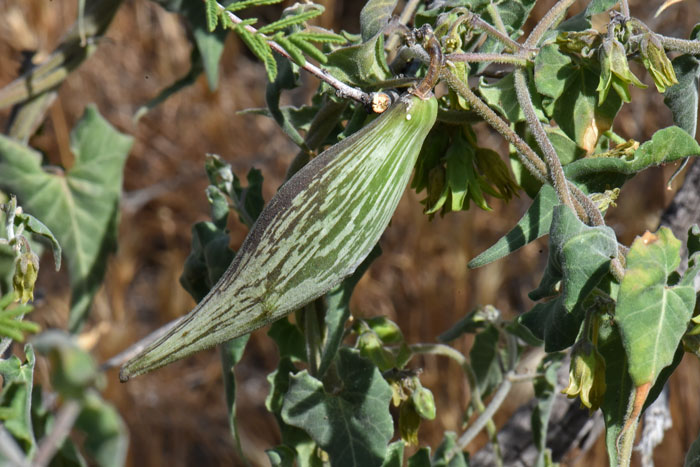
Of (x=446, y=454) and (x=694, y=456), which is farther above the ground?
(x=694, y=456)

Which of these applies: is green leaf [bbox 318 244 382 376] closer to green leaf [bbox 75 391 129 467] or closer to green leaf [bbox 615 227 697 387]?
green leaf [bbox 615 227 697 387]

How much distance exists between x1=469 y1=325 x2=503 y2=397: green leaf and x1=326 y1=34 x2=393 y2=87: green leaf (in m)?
0.41

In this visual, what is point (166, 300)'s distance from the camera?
3189 mm

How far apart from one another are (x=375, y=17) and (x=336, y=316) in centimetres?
24

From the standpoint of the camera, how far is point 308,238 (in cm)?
47

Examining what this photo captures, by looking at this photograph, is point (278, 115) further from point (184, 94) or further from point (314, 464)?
point (184, 94)

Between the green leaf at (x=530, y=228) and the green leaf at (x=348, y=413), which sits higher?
the green leaf at (x=530, y=228)

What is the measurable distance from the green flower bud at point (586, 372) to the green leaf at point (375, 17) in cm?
27

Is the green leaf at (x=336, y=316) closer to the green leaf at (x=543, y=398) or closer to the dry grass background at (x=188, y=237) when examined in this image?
the green leaf at (x=543, y=398)

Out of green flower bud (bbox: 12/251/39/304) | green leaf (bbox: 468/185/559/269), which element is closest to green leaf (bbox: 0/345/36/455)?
green flower bud (bbox: 12/251/39/304)

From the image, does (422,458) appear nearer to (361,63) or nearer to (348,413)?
(348,413)

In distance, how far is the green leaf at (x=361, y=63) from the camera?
0.55 m

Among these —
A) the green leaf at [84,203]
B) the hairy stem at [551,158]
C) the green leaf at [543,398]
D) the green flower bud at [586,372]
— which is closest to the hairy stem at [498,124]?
the hairy stem at [551,158]

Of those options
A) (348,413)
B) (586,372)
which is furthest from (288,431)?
(586,372)
